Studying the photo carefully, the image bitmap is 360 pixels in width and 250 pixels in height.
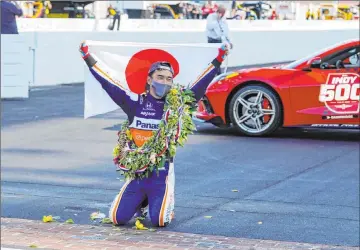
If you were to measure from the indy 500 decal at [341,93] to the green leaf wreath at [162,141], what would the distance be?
513 centimetres

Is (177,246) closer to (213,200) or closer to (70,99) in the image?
(213,200)

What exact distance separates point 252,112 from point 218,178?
3.13 meters

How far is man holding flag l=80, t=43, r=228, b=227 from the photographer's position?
762 cm

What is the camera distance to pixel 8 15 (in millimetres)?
18094

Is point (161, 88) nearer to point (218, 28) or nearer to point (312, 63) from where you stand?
point (312, 63)

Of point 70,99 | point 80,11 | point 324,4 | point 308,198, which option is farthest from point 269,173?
point 324,4

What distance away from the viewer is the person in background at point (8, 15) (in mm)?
17891

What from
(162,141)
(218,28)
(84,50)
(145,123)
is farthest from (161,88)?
(218,28)

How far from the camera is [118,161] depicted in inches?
308

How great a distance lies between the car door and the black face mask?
17.3 ft

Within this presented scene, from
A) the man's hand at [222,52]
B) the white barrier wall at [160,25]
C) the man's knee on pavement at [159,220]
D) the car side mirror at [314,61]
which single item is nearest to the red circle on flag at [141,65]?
the man's hand at [222,52]

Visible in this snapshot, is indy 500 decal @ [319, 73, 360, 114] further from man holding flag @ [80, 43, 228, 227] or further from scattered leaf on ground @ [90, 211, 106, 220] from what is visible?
scattered leaf on ground @ [90, 211, 106, 220]

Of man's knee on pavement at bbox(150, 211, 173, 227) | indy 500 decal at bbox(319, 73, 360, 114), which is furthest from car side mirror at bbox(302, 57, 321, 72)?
man's knee on pavement at bbox(150, 211, 173, 227)

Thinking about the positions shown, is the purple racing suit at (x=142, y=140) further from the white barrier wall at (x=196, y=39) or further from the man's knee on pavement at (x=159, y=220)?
the white barrier wall at (x=196, y=39)
